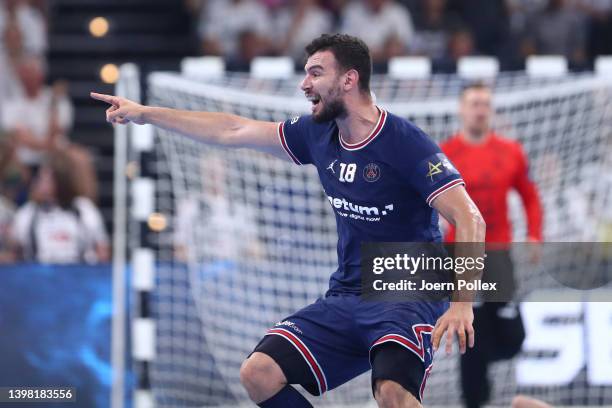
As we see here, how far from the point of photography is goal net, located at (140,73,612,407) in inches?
374

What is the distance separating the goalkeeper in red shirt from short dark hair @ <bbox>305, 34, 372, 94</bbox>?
245 cm

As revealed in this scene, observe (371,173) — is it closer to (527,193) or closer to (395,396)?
(395,396)

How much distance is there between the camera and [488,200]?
870 centimetres

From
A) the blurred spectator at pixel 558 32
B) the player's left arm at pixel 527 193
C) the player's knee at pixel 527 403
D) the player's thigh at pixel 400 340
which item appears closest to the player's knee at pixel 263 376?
the player's thigh at pixel 400 340

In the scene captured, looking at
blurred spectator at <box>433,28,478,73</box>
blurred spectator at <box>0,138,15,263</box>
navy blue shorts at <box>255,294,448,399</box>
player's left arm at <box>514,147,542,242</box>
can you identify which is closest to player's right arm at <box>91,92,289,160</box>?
navy blue shorts at <box>255,294,448,399</box>

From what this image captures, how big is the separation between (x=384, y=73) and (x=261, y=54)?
4697 millimetres

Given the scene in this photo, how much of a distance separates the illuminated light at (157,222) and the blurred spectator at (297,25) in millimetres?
4954

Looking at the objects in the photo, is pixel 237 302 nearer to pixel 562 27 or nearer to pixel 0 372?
pixel 0 372

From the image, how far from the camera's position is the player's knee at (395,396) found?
584 cm

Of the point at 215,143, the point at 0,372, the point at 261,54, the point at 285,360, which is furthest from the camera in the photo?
the point at 261,54

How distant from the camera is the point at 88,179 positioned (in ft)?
36.3

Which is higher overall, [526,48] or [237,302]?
[526,48]

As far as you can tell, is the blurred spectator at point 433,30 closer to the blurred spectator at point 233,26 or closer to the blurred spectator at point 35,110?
the blurred spectator at point 233,26

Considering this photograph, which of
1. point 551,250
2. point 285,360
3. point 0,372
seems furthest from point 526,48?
point 285,360
